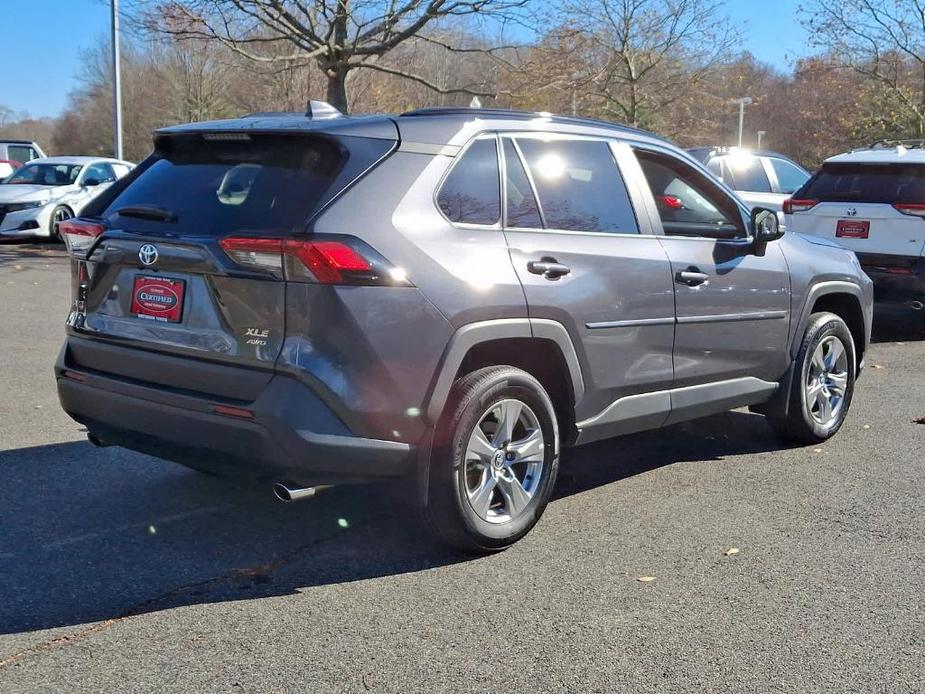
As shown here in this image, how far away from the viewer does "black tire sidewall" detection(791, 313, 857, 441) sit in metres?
5.98

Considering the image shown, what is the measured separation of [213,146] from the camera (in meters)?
4.17

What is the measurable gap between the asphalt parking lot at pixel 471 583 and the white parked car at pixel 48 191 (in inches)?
513

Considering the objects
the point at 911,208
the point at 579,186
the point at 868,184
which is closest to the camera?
the point at 579,186

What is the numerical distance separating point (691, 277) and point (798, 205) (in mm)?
6086

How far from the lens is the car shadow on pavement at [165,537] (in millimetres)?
3764

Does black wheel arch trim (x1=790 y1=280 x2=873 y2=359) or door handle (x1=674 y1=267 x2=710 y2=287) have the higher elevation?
door handle (x1=674 y1=267 x2=710 y2=287)

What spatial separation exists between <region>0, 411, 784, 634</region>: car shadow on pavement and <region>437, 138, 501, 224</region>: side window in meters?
1.18

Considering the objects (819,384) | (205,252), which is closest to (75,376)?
(205,252)

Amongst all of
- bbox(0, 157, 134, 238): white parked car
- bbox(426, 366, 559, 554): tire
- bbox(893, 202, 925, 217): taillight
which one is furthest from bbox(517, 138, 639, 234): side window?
bbox(0, 157, 134, 238): white parked car

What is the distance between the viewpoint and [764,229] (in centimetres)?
543

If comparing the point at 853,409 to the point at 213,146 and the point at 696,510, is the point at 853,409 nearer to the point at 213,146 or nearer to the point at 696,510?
the point at 696,510

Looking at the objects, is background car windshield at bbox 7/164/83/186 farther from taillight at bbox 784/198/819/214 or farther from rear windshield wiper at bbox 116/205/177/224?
rear windshield wiper at bbox 116/205/177/224

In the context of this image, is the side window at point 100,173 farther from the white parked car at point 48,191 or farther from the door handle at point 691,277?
the door handle at point 691,277

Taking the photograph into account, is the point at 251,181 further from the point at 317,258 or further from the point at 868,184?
the point at 868,184
